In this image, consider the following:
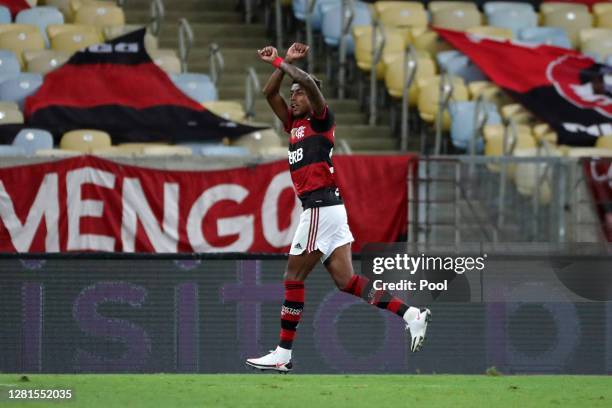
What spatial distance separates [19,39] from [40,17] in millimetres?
907

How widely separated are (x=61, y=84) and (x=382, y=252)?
201 inches

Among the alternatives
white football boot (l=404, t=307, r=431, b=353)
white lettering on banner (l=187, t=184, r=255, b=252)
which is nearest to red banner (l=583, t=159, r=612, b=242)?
white lettering on banner (l=187, t=184, r=255, b=252)

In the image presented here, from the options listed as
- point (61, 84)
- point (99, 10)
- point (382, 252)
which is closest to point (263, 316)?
point (382, 252)

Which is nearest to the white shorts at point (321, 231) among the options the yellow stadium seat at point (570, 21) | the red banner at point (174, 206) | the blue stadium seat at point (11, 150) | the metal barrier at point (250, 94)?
the red banner at point (174, 206)

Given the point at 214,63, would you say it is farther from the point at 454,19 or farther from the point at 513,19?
the point at 513,19

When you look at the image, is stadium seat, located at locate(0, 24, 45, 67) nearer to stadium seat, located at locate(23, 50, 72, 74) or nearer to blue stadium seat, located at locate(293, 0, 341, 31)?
stadium seat, located at locate(23, 50, 72, 74)

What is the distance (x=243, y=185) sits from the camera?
45.4 feet

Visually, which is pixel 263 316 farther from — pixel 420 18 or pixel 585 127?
pixel 420 18

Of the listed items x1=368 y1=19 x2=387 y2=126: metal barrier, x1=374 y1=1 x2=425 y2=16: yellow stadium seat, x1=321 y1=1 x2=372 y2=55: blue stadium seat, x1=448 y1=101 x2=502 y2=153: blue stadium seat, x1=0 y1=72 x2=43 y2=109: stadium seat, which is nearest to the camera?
x1=0 y1=72 x2=43 y2=109: stadium seat

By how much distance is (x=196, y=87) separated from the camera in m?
17.6

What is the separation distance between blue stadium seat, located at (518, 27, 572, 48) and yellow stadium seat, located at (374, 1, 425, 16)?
1410 mm

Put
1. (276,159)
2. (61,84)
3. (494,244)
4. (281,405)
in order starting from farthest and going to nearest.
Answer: (61,84) < (276,159) < (494,244) < (281,405)

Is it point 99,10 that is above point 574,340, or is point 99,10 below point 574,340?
above

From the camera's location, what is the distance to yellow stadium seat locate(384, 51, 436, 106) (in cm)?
1847
